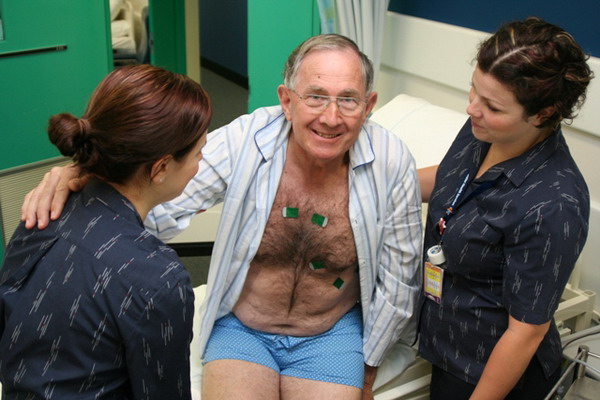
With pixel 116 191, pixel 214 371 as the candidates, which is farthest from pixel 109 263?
pixel 214 371

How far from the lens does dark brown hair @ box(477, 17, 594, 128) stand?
1.63 m

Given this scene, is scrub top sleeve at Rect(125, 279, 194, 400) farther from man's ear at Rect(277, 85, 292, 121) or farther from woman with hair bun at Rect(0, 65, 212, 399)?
man's ear at Rect(277, 85, 292, 121)

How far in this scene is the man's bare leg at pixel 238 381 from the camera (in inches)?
77.5

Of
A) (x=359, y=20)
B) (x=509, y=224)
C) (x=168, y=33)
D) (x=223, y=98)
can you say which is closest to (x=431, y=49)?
(x=359, y=20)

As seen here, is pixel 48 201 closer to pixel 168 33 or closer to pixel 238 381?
pixel 238 381

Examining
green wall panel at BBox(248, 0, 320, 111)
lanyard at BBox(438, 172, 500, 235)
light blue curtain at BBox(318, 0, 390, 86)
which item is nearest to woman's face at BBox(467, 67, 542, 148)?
lanyard at BBox(438, 172, 500, 235)

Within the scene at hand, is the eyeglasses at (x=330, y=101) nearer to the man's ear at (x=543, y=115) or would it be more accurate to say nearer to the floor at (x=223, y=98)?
the man's ear at (x=543, y=115)

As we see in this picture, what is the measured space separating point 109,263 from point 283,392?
3.23 ft

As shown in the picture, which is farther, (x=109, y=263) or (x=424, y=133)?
(x=424, y=133)

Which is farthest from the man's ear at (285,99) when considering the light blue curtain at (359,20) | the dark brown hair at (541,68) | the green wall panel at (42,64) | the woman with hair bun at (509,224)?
the green wall panel at (42,64)

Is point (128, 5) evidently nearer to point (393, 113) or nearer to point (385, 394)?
point (393, 113)

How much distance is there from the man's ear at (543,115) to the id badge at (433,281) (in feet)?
1.57

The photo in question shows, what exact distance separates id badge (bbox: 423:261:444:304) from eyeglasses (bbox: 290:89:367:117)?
0.48 metres

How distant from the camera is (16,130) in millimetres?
3625
